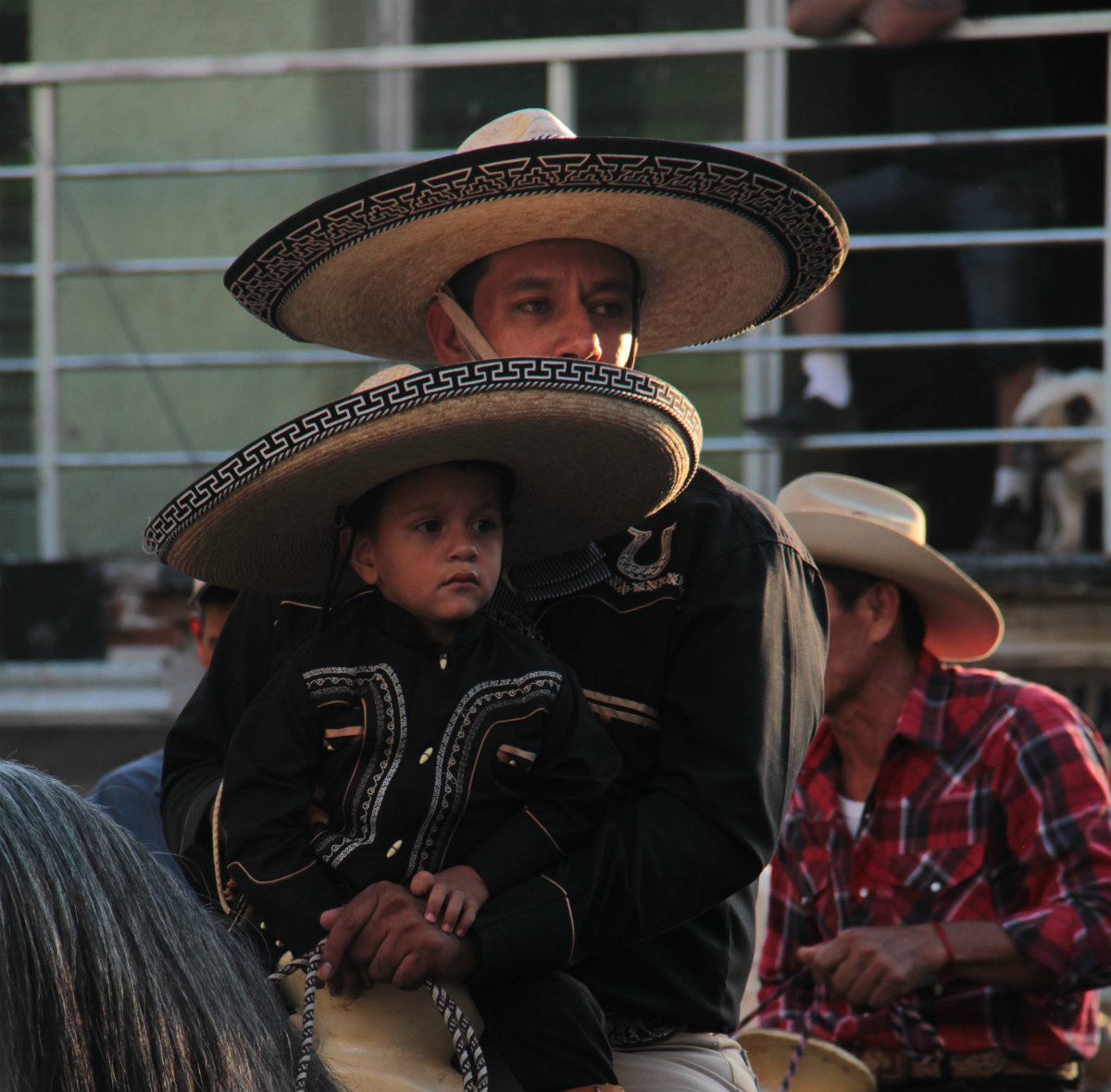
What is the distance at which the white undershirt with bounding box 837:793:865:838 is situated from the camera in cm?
365

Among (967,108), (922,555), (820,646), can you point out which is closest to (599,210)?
(820,646)

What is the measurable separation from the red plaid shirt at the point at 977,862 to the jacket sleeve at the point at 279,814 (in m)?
1.92

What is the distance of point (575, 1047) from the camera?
1.84m

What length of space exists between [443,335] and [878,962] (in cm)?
166

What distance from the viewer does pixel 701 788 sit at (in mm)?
1922

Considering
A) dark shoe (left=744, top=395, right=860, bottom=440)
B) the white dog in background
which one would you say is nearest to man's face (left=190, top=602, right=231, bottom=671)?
dark shoe (left=744, top=395, right=860, bottom=440)

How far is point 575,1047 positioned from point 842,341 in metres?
4.18

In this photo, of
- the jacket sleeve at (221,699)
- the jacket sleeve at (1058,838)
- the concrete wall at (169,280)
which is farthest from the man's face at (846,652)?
the concrete wall at (169,280)

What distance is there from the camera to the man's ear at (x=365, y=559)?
2012mm

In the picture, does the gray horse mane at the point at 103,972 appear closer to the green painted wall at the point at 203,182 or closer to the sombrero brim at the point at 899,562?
the sombrero brim at the point at 899,562

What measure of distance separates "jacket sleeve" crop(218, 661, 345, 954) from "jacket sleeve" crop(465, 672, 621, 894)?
0.21 meters

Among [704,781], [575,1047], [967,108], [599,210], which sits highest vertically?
[967,108]

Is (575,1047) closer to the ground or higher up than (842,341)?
closer to the ground

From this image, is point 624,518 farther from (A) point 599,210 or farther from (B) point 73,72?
(B) point 73,72
